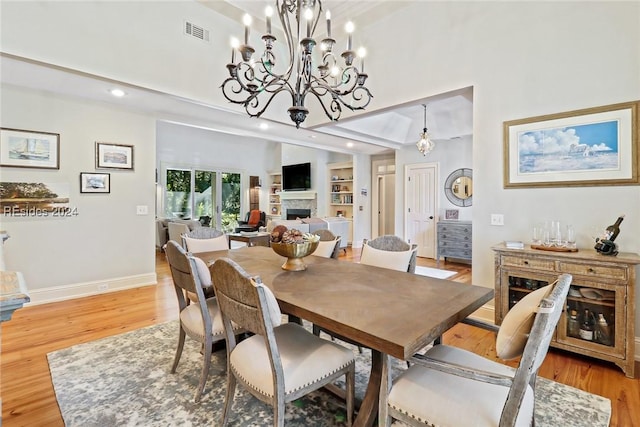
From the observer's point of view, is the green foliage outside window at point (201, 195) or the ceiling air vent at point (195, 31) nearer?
the ceiling air vent at point (195, 31)

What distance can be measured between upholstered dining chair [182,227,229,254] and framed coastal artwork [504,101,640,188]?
2840mm

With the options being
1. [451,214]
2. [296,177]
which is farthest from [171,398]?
[296,177]

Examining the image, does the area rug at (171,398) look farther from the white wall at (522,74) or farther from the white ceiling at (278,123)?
the white ceiling at (278,123)

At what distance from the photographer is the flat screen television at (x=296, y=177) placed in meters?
9.19

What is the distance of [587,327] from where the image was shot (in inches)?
90.1

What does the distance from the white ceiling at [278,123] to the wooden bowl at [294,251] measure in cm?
246

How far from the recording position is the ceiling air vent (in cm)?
355

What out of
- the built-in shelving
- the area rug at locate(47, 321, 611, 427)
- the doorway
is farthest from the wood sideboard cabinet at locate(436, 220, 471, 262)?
the built-in shelving

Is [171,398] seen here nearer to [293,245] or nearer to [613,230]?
[293,245]

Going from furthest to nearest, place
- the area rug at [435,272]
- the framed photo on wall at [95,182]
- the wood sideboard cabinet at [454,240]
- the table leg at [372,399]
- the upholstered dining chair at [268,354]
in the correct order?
the wood sideboard cabinet at [454,240]
the area rug at [435,272]
the framed photo on wall at [95,182]
the table leg at [372,399]
the upholstered dining chair at [268,354]

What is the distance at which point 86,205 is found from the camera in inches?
153

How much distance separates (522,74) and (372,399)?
3.02 m

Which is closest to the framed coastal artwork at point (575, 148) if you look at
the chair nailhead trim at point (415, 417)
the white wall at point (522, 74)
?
the white wall at point (522, 74)

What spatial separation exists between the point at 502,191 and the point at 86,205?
489cm
